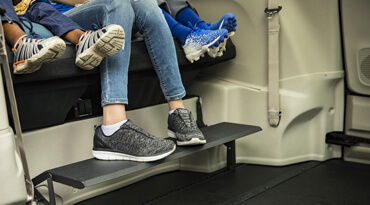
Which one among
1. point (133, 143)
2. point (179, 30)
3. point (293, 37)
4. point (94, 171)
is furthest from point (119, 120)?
point (293, 37)

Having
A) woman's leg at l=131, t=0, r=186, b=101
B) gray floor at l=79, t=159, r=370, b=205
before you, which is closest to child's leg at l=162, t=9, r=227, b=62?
woman's leg at l=131, t=0, r=186, b=101

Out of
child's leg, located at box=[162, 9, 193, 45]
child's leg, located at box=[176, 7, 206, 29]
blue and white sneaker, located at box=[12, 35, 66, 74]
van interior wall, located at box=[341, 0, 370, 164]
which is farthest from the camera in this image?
van interior wall, located at box=[341, 0, 370, 164]

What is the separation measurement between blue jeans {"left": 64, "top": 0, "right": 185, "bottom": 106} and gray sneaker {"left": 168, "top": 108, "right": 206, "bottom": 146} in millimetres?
85

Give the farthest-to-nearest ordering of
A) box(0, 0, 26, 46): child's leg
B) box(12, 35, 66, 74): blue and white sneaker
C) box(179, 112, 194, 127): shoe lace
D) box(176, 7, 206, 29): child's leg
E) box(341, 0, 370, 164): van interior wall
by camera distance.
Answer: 1. box(341, 0, 370, 164): van interior wall
2. box(176, 7, 206, 29): child's leg
3. box(179, 112, 194, 127): shoe lace
4. box(0, 0, 26, 46): child's leg
5. box(12, 35, 66, 74): blue and white sneaker

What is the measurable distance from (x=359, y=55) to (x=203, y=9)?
90 cm

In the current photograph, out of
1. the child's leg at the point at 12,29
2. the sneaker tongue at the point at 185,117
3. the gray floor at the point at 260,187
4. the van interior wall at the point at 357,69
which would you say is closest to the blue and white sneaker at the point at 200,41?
the sneaker tongue at the point at 185,117

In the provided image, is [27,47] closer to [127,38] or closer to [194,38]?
[127,38]

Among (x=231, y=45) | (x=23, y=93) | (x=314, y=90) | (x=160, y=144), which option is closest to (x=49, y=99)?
(x=23, y=93)

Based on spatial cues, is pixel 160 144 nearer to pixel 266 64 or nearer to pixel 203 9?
pixel 266 64

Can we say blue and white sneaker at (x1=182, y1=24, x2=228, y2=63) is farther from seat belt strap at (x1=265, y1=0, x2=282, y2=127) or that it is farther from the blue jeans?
seat belt strap at (x1=265, y1=0, x2=282, y2=127)

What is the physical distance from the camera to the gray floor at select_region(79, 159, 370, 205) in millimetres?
1728

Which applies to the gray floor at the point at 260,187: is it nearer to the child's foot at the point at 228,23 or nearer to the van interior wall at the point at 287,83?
the van interior wall at the point at 287,83

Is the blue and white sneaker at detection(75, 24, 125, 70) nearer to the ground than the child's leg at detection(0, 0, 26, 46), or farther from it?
nearer to the ground

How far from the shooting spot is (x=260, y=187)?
1862 millimetres
